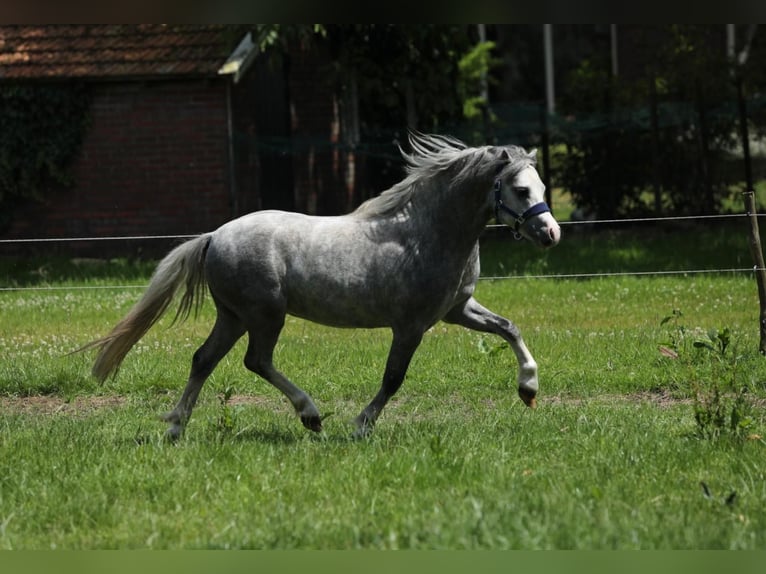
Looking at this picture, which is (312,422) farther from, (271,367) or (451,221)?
(451,221)

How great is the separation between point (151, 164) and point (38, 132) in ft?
6.61

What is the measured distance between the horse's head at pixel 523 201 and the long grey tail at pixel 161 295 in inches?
80.2

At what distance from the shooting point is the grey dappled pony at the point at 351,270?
7.54 metres

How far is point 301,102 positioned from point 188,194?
12.5ft

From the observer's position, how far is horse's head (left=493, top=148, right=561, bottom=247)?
719cm

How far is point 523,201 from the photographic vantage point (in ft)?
23.9

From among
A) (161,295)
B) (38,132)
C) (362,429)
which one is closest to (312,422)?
(362,429)

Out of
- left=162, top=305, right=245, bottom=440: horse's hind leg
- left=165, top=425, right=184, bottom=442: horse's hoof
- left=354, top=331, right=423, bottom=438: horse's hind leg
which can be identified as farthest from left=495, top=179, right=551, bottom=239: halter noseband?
left=165, top=425, right=184, bottom=442: horse's hoof

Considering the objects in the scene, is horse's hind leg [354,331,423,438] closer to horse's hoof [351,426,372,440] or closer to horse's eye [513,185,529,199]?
horse's hoof [351,426,372,440]

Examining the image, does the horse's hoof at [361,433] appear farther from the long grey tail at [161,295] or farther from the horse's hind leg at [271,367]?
the long grey tail at [161,295]

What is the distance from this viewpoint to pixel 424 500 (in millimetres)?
5855

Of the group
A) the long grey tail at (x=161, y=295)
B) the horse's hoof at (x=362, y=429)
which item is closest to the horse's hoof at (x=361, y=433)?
the horse's hoof at (x=362, y=429)

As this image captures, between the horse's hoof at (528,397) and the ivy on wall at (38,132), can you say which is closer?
the horse's hoof at (528,397)

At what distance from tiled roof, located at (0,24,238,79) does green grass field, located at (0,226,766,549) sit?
6302 mm
